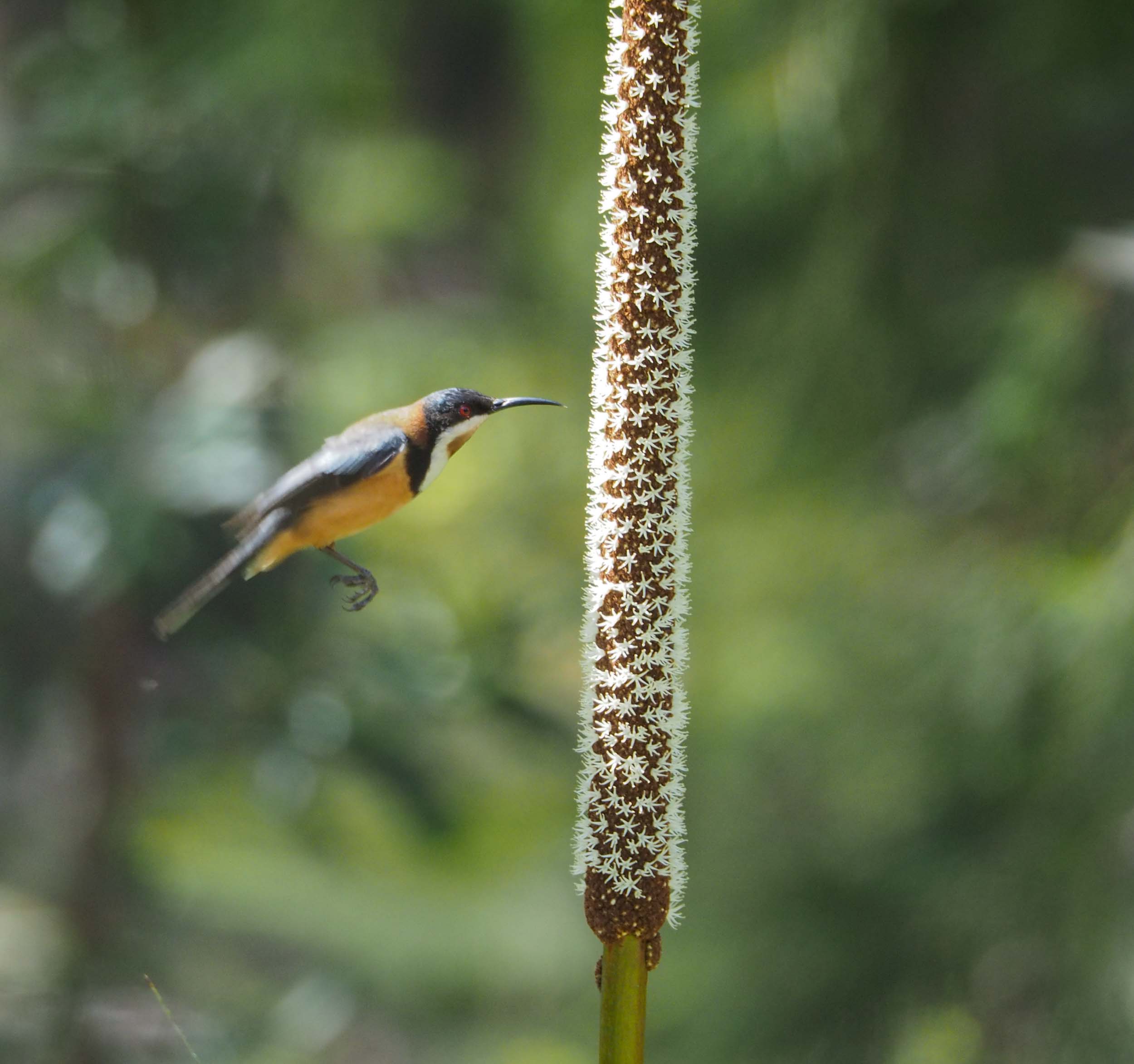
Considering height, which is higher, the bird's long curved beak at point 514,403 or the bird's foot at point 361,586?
the bird's long curved beak at point 514,403

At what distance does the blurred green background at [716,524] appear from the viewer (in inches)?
43.4

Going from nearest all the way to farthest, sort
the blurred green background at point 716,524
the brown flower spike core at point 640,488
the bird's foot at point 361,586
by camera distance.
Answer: the brown flower spike core at point 640,488 < the bird's foot at point 361,586 < the blurred green background at point 716,524

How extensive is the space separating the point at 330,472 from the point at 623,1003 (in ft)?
0.65

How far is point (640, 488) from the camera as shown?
12.6 inches

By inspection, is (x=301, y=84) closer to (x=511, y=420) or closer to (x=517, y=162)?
(x=511, y=420)

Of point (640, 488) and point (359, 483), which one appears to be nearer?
point (640, 488)

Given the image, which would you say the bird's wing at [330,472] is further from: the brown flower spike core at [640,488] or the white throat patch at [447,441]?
the brown flower spike core at [640,488]

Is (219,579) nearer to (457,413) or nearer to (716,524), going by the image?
(457,413)

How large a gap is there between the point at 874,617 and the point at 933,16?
63 cm

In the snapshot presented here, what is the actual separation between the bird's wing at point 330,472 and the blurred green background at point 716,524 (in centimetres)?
57

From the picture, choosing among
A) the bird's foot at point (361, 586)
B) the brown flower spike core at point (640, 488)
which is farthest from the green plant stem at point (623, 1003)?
the bird's foot at point (361, 586)

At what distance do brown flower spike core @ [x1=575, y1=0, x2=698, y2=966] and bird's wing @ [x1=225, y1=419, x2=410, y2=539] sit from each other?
0.12 metres

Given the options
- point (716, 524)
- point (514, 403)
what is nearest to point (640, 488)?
point (514, 403)

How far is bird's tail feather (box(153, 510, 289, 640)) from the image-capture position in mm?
301
